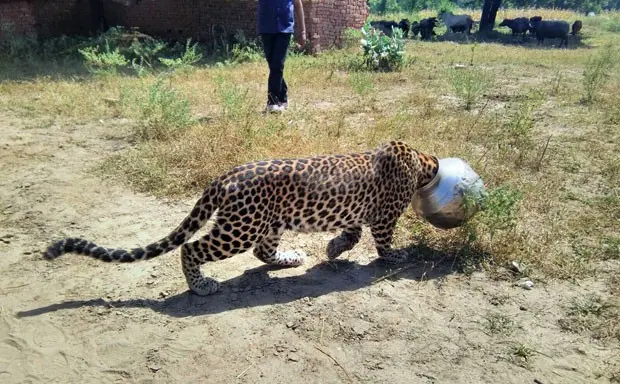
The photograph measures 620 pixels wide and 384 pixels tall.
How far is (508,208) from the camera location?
15.5ft

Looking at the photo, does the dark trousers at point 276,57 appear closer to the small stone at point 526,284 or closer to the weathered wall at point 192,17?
the small stone at point 526,284

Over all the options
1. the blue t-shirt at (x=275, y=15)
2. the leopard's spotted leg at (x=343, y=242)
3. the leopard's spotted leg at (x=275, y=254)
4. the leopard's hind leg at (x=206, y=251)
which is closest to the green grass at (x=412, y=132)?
the leopard's spotted leg at (x=343, y=242)

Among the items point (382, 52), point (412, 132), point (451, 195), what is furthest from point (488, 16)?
point (451, 195)

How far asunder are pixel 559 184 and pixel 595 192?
1.33 ft

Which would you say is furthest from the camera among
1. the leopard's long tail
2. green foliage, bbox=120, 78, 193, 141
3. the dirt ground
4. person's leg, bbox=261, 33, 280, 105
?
person's leg, bbox=261, 33, 280, 105

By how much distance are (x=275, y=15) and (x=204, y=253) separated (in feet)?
18.3

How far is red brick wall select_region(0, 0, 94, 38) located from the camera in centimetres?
1378

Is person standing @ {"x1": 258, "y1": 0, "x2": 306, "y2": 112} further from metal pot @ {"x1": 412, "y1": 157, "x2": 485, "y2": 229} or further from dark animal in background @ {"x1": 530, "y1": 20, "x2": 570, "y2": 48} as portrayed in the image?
dark animal in background @ {"x1": 530, "y1": 20, "x2": 570, "y2": 48}

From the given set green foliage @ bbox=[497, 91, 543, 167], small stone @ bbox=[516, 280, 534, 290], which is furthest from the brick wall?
small stone @ bbox=[516, 280, 534, 290]

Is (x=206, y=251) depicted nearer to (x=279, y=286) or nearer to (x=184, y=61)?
(x=279, y=286)

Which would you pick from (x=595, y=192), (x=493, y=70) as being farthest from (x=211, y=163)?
(x=493, y=70)

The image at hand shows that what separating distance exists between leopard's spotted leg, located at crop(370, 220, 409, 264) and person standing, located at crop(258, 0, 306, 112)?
15.1 ft

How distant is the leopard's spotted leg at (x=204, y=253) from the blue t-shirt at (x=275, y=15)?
5.43m

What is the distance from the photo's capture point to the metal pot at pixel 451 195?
181 inches
